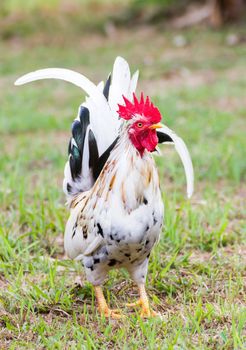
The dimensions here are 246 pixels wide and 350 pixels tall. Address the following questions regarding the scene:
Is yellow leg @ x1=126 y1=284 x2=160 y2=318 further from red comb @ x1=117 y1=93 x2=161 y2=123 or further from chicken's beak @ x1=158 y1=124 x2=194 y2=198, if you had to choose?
red comb @ x1=117 y1=93 x2=161 y2=123

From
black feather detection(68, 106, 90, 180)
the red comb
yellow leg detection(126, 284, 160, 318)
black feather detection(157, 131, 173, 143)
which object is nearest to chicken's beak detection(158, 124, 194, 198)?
black feather detection(157, 131, 173, 143)

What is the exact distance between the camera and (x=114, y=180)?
3.23 m

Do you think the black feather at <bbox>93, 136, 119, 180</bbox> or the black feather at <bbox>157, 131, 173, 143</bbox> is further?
the black feather at <bbox>157, 131, 173, 143</bbox>

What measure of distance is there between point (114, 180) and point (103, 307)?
2.29 ft

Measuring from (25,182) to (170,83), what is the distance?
499 centimetres

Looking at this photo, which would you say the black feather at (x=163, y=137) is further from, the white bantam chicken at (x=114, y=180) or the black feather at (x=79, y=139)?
the black feather at (x=79, y=139)

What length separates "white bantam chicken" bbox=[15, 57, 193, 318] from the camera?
317cm

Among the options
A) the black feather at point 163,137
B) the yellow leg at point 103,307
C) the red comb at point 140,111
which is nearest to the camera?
the red comb at point 140,111

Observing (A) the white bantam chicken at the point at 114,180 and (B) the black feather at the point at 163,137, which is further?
(B) the black feather at the point at 163,137

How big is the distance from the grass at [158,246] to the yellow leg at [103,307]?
0.17 feet

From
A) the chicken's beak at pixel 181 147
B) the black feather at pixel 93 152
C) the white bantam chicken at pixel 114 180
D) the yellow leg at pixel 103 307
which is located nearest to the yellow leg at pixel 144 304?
the white bantam chicken at pixel 114 180

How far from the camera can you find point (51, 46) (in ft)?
45.5

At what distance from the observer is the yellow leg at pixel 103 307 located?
3393mm

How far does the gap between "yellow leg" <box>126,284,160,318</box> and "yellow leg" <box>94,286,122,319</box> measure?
0.12 metres
